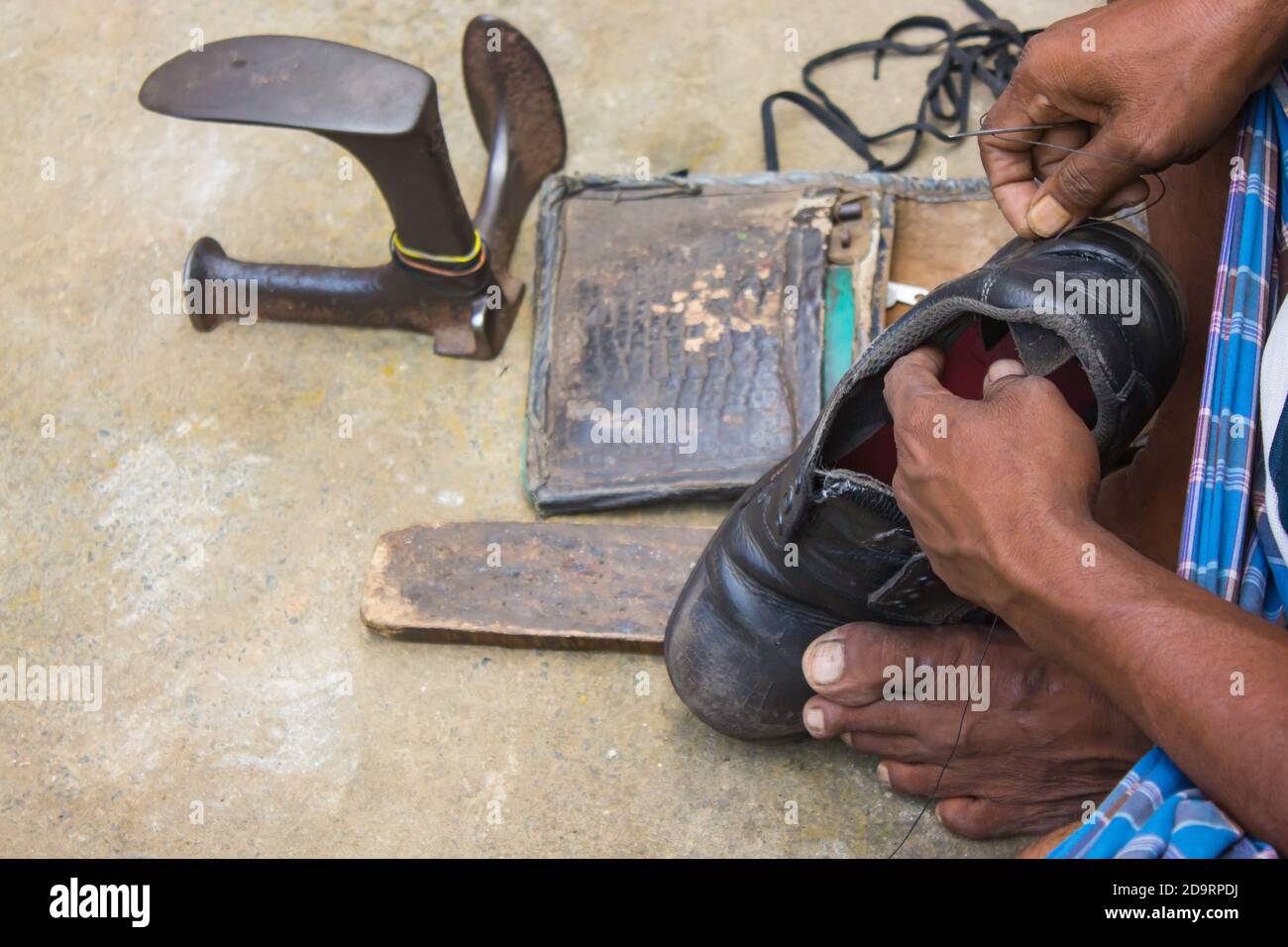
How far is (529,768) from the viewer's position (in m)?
1.65

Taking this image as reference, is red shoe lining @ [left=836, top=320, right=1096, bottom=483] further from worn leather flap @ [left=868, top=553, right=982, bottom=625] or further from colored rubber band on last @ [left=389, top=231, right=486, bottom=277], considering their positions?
colored rubber band on last @ [left=389, top=231, right=486, bottom=277]

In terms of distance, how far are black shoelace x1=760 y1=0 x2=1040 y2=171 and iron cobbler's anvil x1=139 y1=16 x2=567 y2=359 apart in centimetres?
51

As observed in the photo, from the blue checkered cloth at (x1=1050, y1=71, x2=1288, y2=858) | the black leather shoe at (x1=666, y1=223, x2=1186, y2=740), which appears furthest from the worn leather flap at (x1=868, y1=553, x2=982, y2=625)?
the blue checkered cloth at (x1=1050, y1=71, x2=1288, y2=858)

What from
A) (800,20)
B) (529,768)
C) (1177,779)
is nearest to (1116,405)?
(1177,779)

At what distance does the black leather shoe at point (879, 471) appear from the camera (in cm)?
116

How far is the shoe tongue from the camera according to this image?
3.76 ft

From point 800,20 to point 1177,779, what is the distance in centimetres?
204

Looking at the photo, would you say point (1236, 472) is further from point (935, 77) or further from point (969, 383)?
point (935, 77)

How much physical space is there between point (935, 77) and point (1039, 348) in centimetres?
142

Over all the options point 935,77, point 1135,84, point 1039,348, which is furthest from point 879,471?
point 935,77

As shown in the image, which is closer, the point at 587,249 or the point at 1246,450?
the point at 1246,450

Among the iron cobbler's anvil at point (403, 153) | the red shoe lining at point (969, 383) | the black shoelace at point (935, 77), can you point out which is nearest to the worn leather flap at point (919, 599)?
the red shoe lining at point (969, 383)

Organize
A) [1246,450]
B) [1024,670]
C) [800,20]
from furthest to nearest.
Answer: [800,20] < [1024,670] < [1246,450]

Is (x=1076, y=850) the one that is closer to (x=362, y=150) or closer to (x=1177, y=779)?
(x=1177, y=779)
